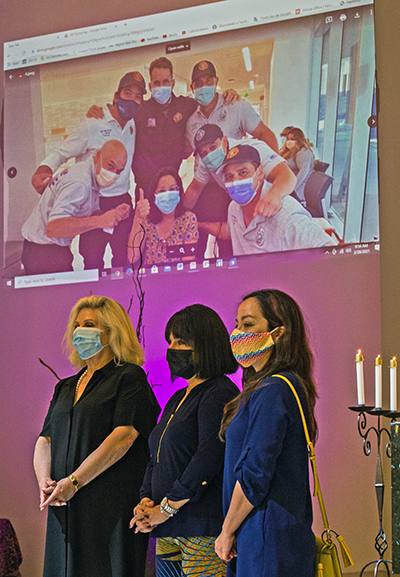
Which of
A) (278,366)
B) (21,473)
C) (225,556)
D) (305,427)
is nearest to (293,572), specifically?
(225,556)

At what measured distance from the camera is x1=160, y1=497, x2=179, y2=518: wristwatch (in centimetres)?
255

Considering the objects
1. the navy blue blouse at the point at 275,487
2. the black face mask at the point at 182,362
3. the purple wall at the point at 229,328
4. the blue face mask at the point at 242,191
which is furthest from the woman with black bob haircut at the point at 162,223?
the navy blue blouse at the point at 275,487

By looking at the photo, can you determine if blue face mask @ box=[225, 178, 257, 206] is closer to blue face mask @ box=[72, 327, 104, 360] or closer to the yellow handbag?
blue face mask @ box=[72, 327, 104, 360]

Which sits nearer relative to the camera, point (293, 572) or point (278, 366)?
point (293, 572)

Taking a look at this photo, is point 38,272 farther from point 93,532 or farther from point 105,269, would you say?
point 93,532

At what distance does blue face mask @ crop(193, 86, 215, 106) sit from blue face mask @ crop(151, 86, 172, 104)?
0.54 ft

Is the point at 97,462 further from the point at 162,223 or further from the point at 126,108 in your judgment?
the point at 126,108

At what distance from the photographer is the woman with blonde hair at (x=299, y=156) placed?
354 centimetres

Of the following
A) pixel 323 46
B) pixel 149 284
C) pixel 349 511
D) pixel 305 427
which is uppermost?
pixel 323 46

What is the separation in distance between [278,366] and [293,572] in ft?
2.07

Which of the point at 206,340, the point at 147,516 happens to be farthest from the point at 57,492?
the point at 206,340

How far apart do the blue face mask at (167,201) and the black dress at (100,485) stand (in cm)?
107

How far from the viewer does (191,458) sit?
261 centimetres

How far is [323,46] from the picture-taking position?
11.7 ft
